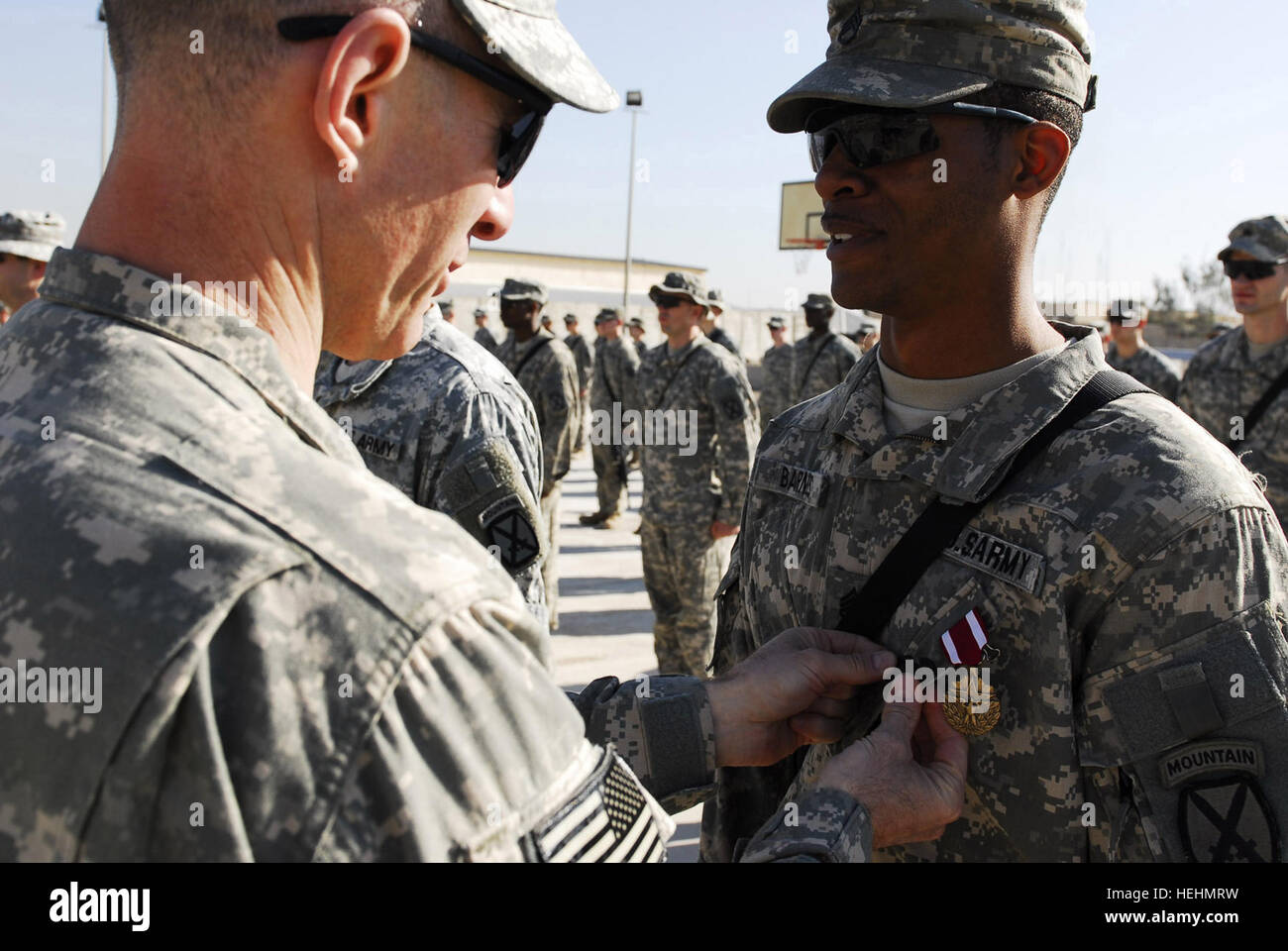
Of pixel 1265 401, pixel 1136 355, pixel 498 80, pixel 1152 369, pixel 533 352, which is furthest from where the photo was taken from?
pixel 1136 355

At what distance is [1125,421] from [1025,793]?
708 millimetres

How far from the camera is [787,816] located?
168cm

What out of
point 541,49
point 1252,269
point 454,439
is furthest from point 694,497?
point 541,49

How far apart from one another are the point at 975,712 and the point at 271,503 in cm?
135

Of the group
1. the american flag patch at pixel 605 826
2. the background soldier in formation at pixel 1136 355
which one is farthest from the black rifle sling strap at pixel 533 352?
the american flag patch at pixel 605 826

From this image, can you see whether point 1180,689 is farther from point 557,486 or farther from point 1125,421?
point 557,486

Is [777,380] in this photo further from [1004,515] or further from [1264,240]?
[1004,515]

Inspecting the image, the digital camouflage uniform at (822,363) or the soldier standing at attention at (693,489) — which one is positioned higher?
the digital camouflage uniform at (822,363)

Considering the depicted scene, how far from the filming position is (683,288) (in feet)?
27.6

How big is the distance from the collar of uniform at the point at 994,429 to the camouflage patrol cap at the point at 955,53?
0.55 meters

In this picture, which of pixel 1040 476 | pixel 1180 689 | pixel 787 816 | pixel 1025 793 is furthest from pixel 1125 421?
pixel 787 816

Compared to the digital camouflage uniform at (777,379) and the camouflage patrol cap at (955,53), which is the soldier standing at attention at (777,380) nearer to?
the digital camouflage uniform at (777,379)

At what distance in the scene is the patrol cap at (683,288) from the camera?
27.0ft

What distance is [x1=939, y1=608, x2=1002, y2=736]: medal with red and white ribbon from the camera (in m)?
1.80
